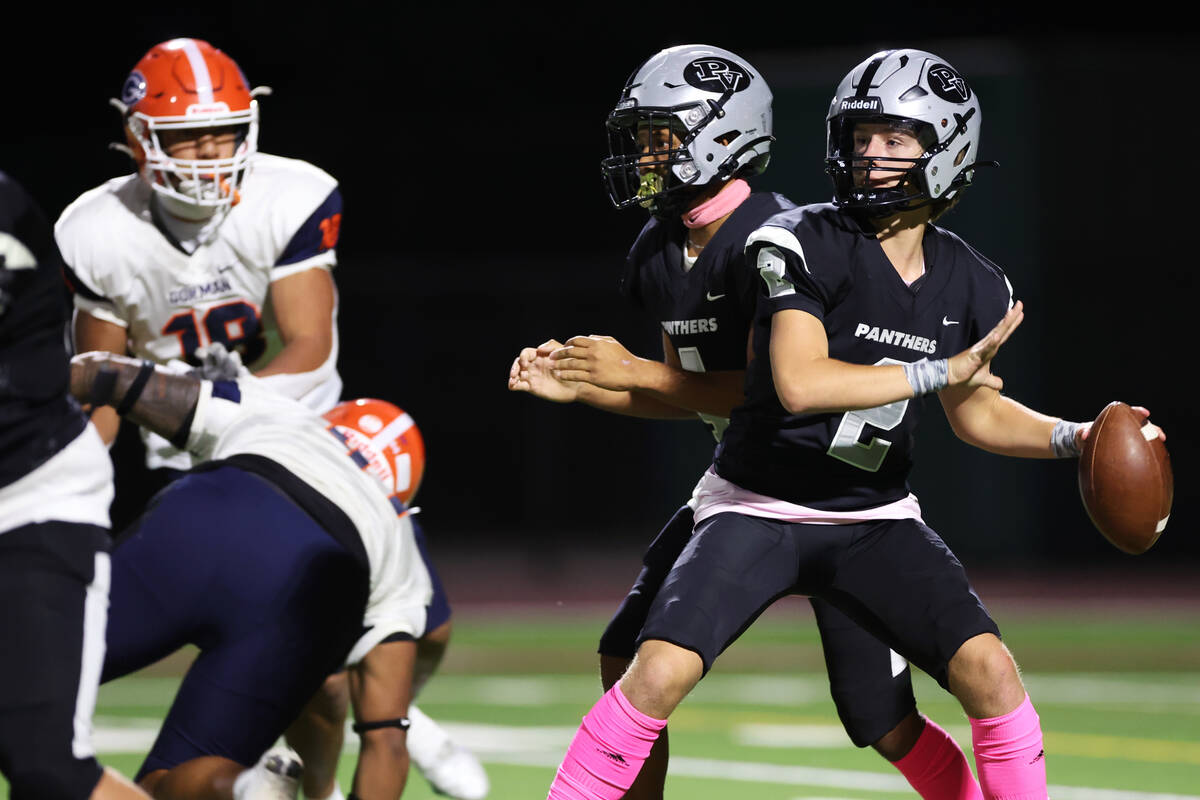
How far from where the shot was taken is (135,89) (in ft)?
15.4

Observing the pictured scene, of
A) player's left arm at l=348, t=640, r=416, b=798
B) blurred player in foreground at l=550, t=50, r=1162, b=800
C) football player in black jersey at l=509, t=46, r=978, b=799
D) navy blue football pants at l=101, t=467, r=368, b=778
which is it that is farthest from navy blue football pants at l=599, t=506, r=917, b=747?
navy blue football pants at l=101, t=467, r=368, b=778

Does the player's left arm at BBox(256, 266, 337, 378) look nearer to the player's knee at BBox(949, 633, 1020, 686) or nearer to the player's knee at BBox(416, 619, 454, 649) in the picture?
the player's knee at BBox(416, 619, 454, 649)

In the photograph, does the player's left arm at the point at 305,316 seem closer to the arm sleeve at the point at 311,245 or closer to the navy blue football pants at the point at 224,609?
the arm sleeve at the point at 311,245

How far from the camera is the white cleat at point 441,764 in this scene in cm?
471

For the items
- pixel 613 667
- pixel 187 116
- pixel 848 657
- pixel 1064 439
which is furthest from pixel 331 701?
pixel 1064 439

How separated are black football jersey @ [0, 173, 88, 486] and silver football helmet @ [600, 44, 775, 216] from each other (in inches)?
59.4

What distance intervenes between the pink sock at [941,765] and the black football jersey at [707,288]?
881 millimetres

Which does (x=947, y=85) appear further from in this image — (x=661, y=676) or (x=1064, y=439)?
(x=661, y=676)

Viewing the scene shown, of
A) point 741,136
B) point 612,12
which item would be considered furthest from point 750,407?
point 612,12

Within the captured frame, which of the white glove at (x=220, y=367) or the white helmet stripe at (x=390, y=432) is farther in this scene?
the white helmet stripe at (x=390, y=432)

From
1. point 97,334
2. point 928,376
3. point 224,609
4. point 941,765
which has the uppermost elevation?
point 928,376

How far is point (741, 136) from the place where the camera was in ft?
13.4

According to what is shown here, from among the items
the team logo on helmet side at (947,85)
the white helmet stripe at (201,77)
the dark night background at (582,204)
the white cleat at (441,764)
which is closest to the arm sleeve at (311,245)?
the white helmet stripe at (201,77)

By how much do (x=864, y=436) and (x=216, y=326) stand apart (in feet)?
6.66
